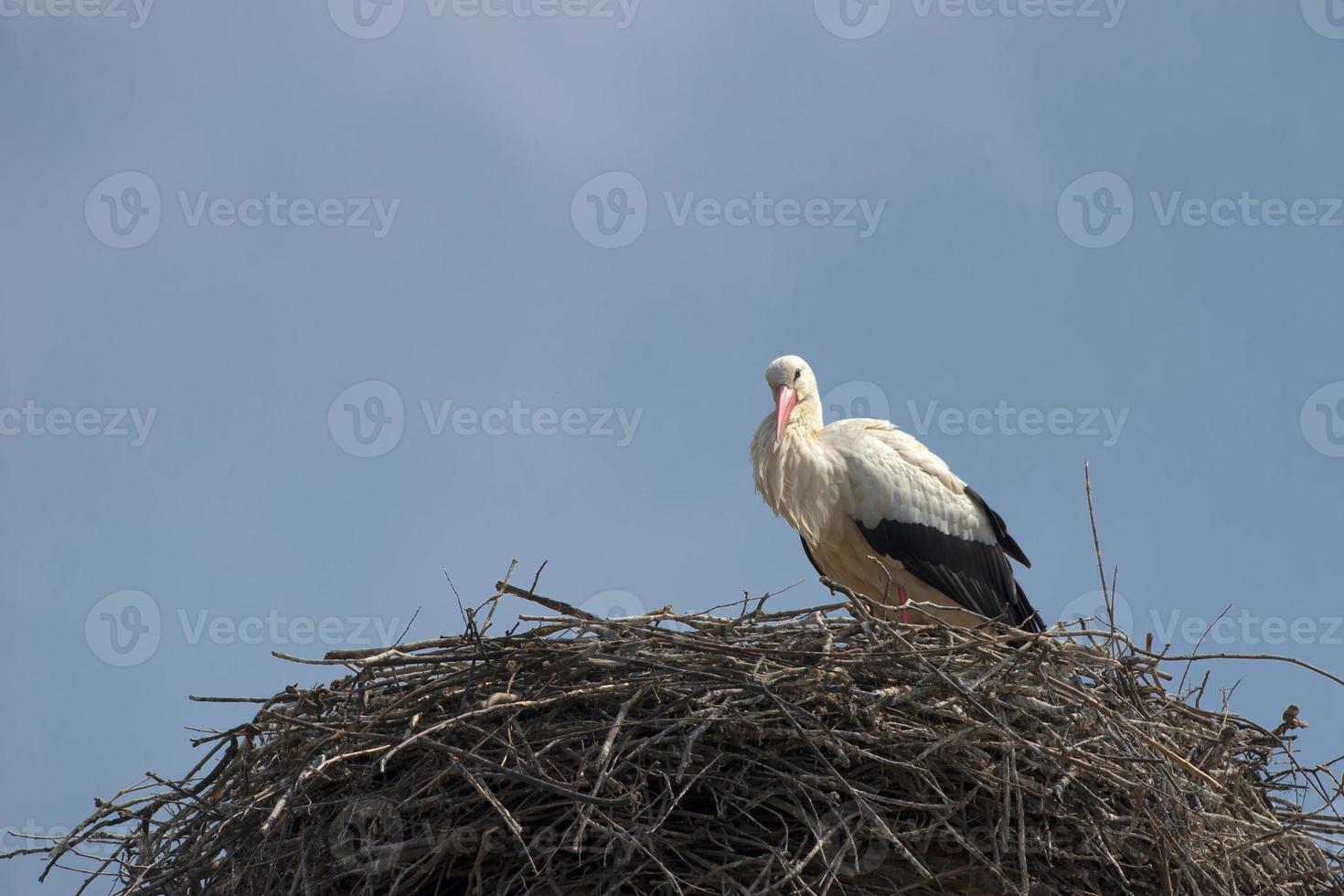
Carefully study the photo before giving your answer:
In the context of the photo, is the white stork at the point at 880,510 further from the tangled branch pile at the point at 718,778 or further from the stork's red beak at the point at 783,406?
the tangled branch pile at the point at 718,778

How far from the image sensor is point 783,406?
19.2 ft

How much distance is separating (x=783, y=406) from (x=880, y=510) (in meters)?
0.63

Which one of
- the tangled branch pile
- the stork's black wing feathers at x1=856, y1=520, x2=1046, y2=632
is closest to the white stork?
the stork's black wing feathers at x1=856, y1=520, x2=1046, y2=632

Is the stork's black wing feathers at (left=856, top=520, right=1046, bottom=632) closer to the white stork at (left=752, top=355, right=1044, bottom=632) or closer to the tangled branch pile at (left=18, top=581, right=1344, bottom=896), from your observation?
the white stork at (left=752, top=355, right=1044, bottom=632)

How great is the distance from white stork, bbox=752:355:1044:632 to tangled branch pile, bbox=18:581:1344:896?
218 cm

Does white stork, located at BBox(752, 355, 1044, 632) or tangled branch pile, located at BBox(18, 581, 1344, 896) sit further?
white stork, located at BBox(752, 355, 1044, 632)

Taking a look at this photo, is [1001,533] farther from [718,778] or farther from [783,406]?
[718,778]

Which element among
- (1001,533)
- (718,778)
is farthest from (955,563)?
(718,778)

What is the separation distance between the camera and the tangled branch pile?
10.5 ft

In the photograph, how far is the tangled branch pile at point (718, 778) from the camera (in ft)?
10.5

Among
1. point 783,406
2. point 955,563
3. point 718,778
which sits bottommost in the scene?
point 718,778

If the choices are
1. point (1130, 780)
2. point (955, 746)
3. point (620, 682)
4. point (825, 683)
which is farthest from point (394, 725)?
point (1130, 780)

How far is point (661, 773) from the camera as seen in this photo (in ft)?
10.4

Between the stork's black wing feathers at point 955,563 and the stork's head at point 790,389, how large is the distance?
0.58 m
